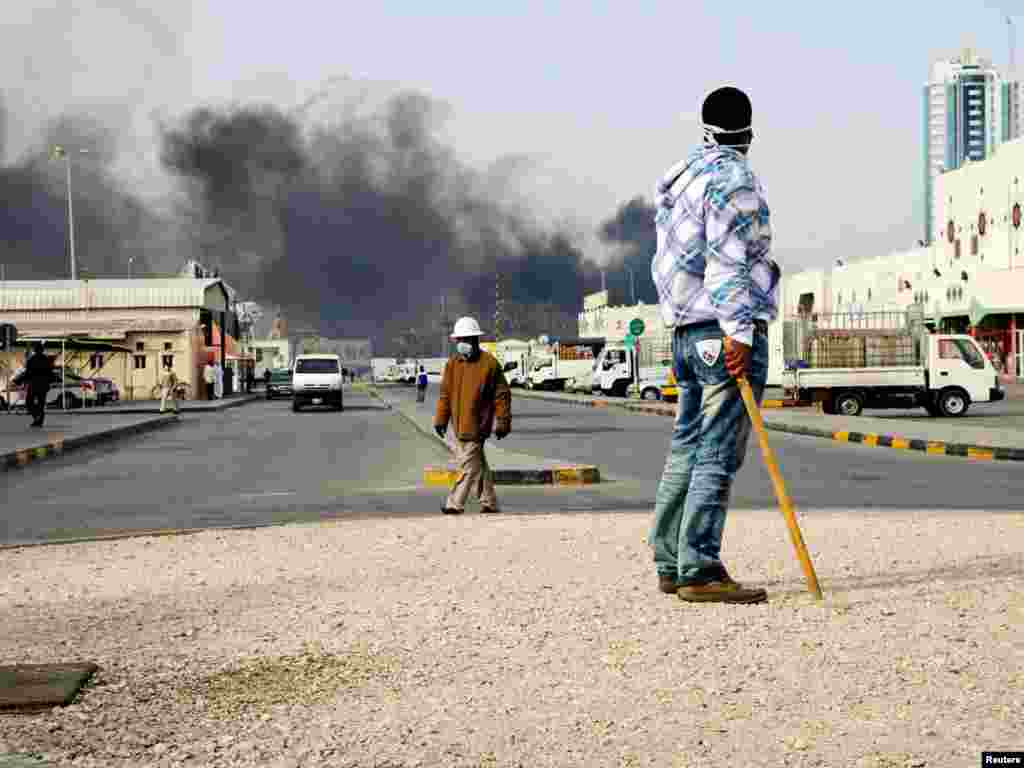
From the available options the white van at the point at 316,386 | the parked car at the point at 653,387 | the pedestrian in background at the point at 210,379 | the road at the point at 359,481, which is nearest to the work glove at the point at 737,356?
the road at the point at 359,481

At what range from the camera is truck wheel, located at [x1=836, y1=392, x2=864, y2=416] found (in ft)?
115

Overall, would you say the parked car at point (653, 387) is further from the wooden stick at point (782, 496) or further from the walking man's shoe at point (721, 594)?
the walking man's shoe at point (721, 594)

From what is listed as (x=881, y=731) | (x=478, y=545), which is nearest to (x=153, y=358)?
(x=478, y=545)

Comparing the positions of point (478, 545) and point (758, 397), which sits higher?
point (758, 397)

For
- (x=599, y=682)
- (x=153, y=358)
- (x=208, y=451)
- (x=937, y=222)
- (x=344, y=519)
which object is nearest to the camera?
(x=599, y=682)

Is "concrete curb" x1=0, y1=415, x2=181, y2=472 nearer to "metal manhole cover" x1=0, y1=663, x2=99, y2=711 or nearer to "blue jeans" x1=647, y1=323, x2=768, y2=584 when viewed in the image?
"blue jeans" x1=647, y1=323, x2=768, y2=584

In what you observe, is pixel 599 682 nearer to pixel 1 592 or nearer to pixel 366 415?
pixel 1 592

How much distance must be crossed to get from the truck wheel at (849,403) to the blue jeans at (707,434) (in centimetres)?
2864

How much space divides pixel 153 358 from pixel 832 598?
77825 mm

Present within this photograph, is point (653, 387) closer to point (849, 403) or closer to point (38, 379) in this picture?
point (849, 403)

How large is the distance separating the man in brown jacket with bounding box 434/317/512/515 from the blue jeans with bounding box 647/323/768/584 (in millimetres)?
5592

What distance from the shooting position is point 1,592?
8.08 meters

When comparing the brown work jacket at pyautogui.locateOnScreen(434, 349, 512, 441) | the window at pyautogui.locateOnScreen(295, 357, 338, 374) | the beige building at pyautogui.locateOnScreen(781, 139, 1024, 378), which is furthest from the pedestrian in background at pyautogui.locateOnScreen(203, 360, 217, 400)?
the brown work jacket at pyautogui.locateOnScreen(434, 349, 512, 441)

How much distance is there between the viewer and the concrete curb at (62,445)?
74.6 feet
